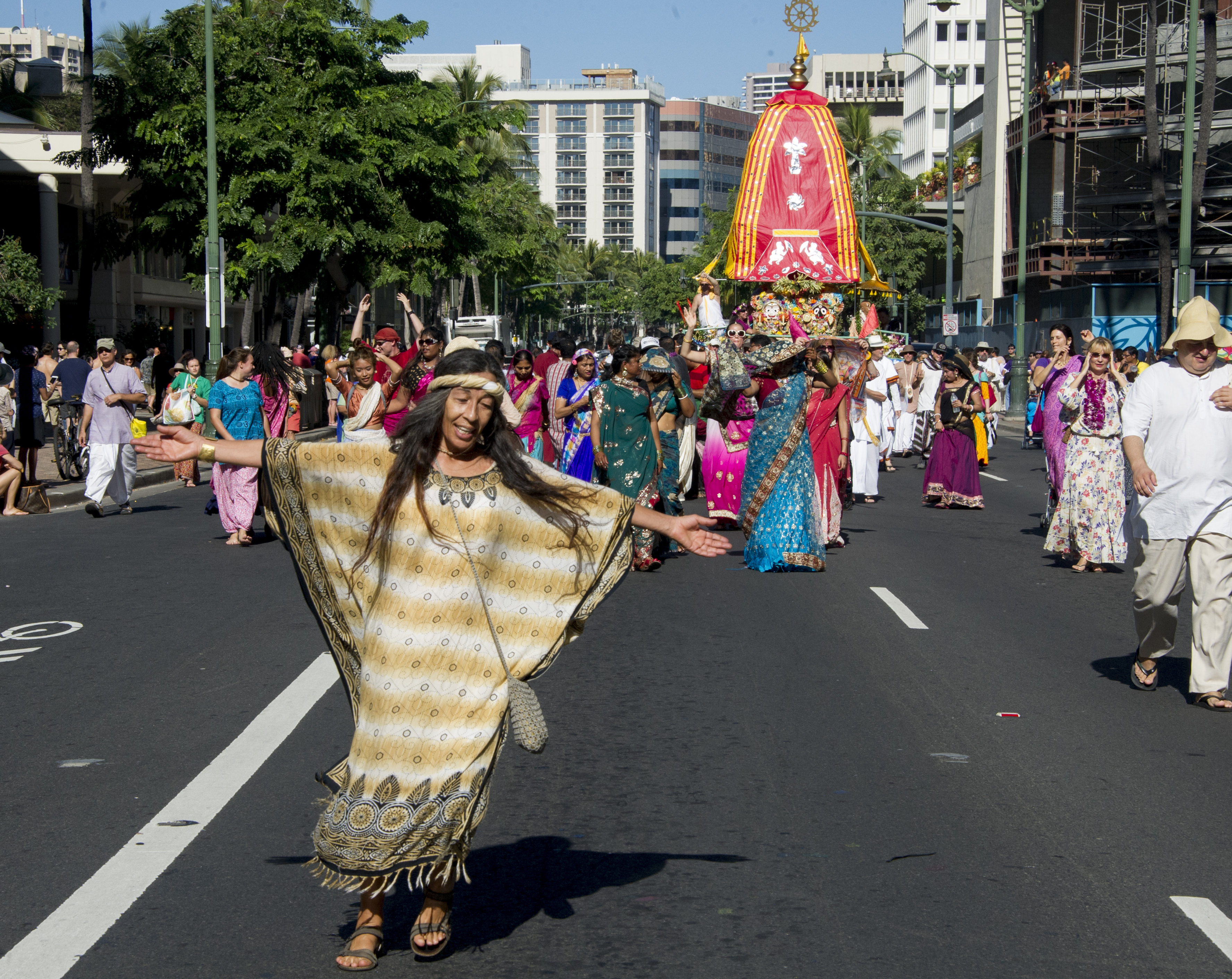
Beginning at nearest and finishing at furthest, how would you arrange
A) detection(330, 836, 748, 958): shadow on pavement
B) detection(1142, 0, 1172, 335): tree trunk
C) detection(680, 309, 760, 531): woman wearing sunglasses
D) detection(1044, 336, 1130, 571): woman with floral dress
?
detection(330, 836, 748, 958): shadow on pavement < detection(1044, 336, 1130, 571): woman with floral dress < detection(680, 309, 760, 531): woman wearing sunglasses < detection(1142, 0, 1172, 335): tree trunk

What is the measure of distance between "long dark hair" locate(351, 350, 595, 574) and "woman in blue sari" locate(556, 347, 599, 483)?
7.97 meters

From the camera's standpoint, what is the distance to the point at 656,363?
12242 mm

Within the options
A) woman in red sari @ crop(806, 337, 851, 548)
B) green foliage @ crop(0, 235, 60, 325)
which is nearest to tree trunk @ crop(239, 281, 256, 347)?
green foliage @ crop(0, 235, 60, 325)

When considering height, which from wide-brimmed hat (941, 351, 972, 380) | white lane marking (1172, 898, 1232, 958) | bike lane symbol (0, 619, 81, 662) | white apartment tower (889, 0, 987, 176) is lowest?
bike lane symbol (0, 619, 81, 662)

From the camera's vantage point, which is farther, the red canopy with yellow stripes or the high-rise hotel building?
the high-rise hotel building

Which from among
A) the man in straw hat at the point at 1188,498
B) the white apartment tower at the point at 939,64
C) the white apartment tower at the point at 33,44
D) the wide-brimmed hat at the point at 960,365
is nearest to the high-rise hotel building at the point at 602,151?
the white apartment tower at the point at 33,44

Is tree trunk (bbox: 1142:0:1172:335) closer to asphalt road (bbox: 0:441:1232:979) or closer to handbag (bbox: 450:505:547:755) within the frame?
asphalt road (bbox: 0:441:1232:979)

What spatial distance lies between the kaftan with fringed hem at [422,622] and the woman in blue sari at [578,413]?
315 inches

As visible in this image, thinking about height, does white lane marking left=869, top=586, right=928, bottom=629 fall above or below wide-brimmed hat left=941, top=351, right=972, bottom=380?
below

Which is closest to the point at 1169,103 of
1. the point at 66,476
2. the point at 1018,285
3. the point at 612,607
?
the point at 1018,285

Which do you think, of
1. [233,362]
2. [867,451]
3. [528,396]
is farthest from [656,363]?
[867,451]

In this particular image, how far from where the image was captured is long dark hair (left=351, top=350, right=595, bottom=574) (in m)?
4.12

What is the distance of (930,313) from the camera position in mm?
67812

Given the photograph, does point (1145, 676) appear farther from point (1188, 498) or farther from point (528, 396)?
point (528, 396)
